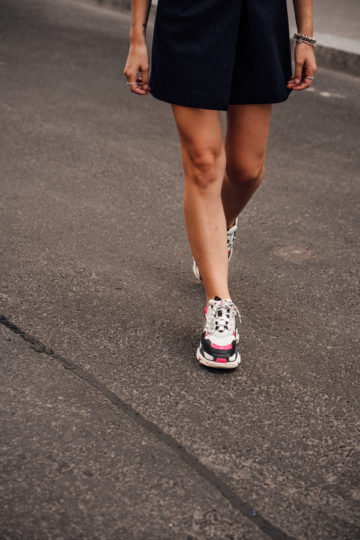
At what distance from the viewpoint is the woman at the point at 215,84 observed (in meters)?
2.51

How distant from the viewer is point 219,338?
8.73 ft

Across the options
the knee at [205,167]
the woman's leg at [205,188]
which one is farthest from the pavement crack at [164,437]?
the knee at [205,167]

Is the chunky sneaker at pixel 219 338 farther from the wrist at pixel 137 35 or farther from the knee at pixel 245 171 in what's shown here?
the wrist at pixel 137 35

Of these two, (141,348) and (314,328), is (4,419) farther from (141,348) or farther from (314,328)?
(314,328)

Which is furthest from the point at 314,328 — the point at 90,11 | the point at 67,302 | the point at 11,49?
the point at 90,11

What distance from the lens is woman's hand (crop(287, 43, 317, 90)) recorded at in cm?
276

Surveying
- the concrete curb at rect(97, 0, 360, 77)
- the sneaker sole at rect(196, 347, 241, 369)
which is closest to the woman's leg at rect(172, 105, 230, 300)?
the sneaker sole at rect(196, 347, 241, 369)

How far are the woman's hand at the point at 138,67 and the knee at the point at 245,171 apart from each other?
1.63 feet

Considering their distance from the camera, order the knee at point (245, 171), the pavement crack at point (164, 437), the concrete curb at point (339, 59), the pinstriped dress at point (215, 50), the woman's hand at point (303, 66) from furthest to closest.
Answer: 1. the concrete curb at point (339, 59)
2. the knee at point (245, 171)
3. the woman's hand at point (303, 66)
4. the pinstriped dress at point (215, 50)
5. the pavement crack at point (164, 437)

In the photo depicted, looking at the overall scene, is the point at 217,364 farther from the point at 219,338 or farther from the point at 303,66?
the point at 303,66

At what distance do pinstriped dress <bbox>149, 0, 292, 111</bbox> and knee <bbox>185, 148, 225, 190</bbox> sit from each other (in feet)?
0.57

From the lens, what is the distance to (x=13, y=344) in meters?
2.72

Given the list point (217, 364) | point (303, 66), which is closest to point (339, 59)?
point (303, 66)

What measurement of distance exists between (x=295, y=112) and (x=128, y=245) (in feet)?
9.21
